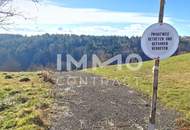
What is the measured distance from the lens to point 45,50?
137 m

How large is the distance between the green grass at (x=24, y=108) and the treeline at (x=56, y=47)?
84.6 m

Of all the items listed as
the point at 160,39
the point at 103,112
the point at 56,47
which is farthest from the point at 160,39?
the point at 56,47

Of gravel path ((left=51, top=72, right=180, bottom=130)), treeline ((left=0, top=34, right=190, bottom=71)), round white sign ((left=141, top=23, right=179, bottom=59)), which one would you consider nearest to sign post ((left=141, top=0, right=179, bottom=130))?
round white sign ((left=141, top=23, right=179, bottom=59))

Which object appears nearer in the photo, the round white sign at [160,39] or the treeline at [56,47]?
the round white sign at [160,39]

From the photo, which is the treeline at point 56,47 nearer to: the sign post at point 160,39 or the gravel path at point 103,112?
the gravel path at point 103,112

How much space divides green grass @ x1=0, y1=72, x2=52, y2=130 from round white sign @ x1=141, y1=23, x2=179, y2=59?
23.1 ft

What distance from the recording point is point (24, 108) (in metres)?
17.2

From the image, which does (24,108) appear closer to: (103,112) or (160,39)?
(103,112)

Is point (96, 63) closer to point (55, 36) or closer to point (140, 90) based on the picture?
point (140, 90)

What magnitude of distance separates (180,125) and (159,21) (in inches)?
351

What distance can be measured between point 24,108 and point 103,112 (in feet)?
11.8

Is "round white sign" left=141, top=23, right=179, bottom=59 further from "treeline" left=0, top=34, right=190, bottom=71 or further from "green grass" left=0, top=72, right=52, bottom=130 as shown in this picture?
"treeline" left=0, top=34, right=190, bottom=71

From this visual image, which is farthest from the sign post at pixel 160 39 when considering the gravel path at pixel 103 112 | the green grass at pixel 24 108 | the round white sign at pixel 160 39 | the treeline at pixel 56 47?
the treeline at pixel 56 47

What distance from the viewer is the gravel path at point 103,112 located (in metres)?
15.6
